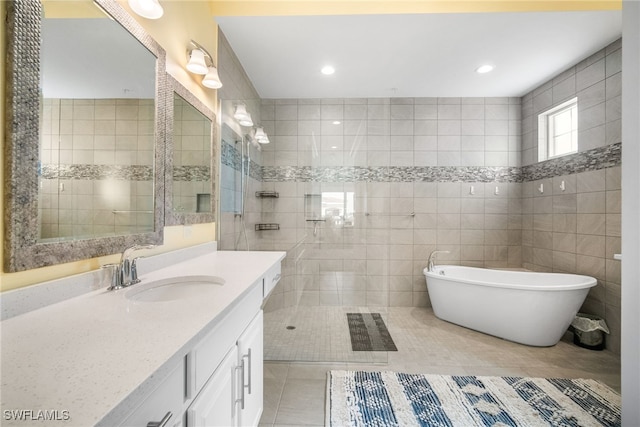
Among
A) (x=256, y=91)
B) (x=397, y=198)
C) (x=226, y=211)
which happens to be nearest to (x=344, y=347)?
(x=226, y=211)

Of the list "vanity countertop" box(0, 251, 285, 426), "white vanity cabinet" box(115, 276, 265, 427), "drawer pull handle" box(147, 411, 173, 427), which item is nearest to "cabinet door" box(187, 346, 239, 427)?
"white vanity cabinet" box(115, 276, 265, 427)

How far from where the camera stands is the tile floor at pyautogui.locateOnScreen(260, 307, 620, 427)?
1631mm

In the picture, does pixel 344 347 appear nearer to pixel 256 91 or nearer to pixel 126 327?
pixel 126 327

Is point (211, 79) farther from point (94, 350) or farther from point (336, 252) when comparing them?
point (336, 252)

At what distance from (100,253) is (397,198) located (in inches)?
116

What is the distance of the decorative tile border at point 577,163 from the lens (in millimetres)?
2256

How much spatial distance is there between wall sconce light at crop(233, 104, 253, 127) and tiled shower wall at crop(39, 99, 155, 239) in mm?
1207

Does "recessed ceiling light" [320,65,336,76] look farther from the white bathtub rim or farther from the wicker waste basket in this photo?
the wicker waste basket

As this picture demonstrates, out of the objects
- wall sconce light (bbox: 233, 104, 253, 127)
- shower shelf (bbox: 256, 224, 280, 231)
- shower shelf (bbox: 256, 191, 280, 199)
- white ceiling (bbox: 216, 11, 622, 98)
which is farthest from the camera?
shower shelf (bbox: 256, 191, 280, 199)

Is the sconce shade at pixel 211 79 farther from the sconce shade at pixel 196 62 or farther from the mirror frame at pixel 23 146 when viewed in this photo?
the mirror frame at pixel 23 146

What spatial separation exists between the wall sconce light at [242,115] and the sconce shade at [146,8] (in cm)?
122

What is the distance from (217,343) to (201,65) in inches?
62.9

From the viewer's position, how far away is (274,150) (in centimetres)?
313

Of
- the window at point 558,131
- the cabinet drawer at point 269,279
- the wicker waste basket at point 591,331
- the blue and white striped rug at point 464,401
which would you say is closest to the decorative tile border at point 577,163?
the window at point 558,131
